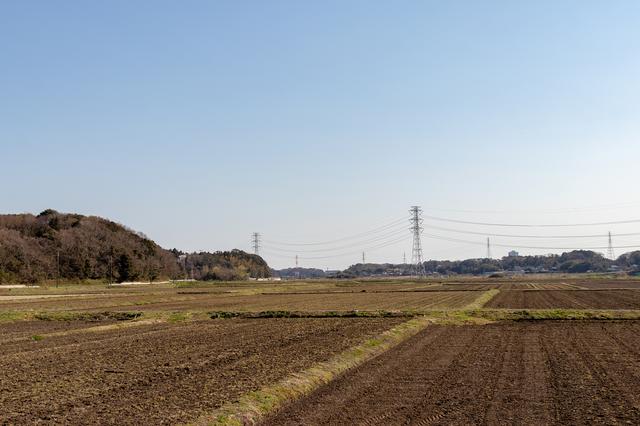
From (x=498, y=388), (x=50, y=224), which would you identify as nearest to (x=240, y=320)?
(x=498, y=388)

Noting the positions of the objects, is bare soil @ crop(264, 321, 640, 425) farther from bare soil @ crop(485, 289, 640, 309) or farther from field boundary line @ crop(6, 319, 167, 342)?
bare soil @ crop(485, 289, 640, 309)

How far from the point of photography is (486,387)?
55.9ft

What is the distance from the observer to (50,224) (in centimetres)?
17112

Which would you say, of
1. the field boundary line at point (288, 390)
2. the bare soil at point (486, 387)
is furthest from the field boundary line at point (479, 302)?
the field boundary line at point (288, 390)

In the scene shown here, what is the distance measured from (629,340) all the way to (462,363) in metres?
11.2

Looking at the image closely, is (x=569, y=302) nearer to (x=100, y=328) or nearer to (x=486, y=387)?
(x=100, y=328)

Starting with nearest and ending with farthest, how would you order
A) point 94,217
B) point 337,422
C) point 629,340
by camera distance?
1. point 337,422
2. point 629,340
3. point 94,217

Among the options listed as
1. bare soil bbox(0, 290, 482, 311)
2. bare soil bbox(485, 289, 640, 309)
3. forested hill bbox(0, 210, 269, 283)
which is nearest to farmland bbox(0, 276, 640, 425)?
bare soil bbox(485, 289, 640, 309)

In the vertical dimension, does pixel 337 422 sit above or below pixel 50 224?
below

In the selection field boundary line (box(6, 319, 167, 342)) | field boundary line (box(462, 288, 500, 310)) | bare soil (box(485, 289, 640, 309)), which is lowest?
bare soil (box(485, 289, 640, 309))

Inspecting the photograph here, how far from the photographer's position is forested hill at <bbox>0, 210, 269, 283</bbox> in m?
134

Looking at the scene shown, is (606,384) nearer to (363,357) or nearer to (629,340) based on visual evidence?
(363,357)

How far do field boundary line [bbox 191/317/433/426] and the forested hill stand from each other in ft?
383

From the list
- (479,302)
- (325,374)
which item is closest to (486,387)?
(325,374)
